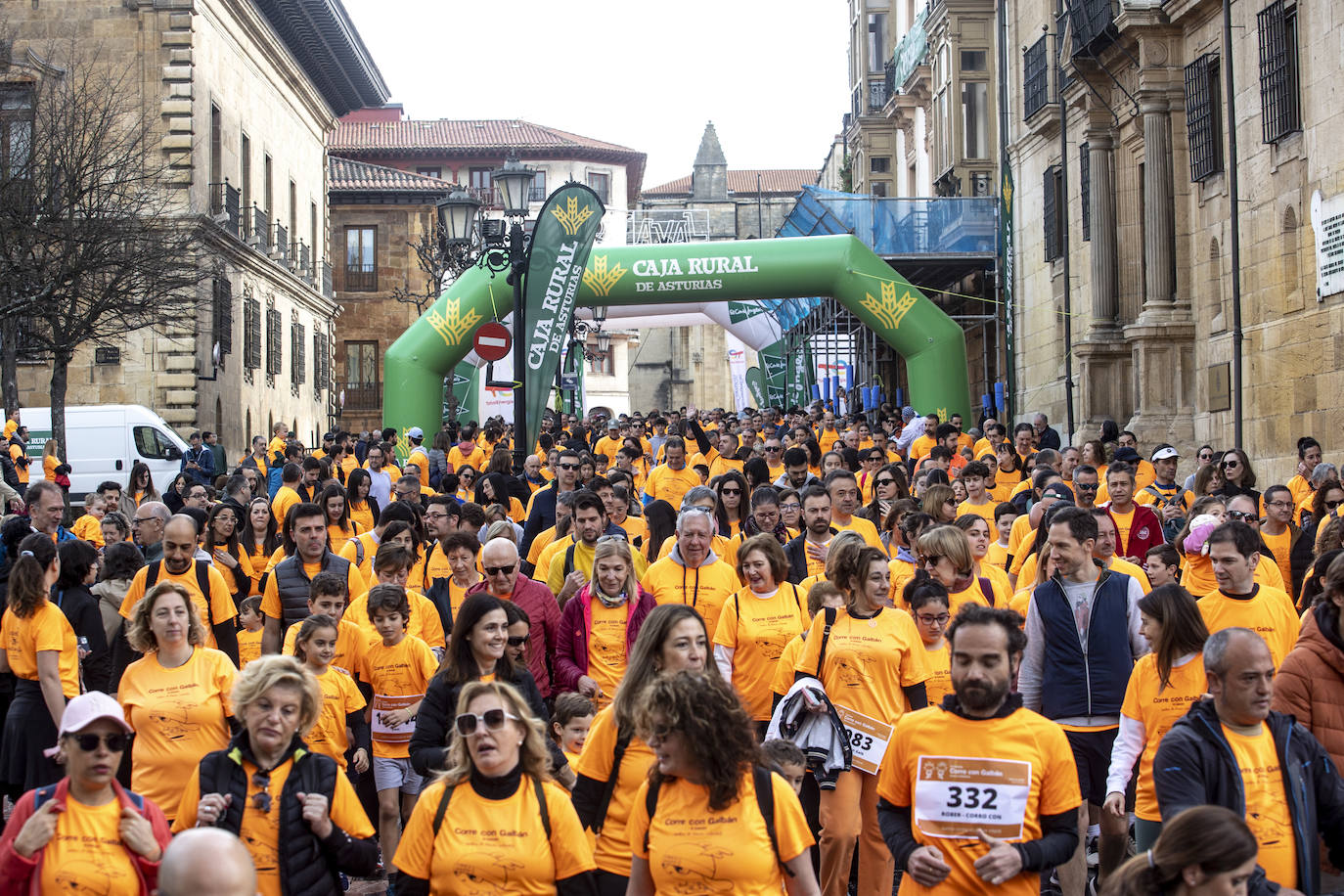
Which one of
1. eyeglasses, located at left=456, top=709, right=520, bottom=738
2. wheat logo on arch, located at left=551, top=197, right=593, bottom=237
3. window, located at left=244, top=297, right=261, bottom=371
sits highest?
window, located at left=244, top=297, right=261, bottom=371

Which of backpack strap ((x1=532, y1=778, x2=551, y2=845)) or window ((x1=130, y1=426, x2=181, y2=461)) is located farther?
window ((x1=130, y1=426, x2=181, y2=461))

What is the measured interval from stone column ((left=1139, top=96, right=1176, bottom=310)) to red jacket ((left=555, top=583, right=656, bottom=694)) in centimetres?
1479

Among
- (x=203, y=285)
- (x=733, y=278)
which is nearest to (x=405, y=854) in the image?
(x=733, y=278)

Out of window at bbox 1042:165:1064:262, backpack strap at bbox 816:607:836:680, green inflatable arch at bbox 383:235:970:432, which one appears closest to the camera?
backpack strap at bbox 816:607:836:680

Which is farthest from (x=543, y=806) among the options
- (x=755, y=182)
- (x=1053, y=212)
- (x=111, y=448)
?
(x=755, y=182)

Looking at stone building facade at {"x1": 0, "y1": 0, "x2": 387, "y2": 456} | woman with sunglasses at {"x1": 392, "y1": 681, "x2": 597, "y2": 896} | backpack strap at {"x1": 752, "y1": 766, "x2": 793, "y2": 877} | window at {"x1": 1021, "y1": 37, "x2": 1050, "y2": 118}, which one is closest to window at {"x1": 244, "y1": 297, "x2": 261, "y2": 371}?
stone building facade at {"x1": 0, "y1": 0, "x2": 387, "y2": 456}

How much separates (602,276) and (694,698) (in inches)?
783

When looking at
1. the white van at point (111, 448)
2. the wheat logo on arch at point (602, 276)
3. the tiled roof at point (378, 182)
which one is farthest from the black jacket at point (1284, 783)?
the tiled roof at point (378, 182)

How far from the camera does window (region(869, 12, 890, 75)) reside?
1679 inches

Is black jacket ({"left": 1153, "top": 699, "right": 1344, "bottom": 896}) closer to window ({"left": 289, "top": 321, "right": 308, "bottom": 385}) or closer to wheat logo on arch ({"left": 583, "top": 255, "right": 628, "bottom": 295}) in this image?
wheat logo on arch ({"left": 583, "top": 255, "right": 628, "bottom": 295})

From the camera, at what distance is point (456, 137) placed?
72438 mm

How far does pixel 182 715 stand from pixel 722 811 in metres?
2.73

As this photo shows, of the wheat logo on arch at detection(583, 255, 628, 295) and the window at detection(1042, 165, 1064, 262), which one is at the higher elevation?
the window at detection(1042, 165, 1064, 262)

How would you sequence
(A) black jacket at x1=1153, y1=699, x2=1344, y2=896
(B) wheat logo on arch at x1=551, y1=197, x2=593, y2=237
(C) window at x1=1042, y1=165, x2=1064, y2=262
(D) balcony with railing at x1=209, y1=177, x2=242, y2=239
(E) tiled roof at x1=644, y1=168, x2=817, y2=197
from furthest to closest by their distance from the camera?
1. (E) tiled roof at x1=644, y1=168, x2=817, y2=197
2. (D) balcony with railing at x1=209, y1=177, x2=242, y2=239
3. (C) window at x1=1042, y1=165, x2=1064, y2=262
4. (B) wheat logo on arch at x1=551, y1=197, x2=593, y2=237
5. (A) black jacket at x1=1153, y1=699, x2=1344, y2=896
